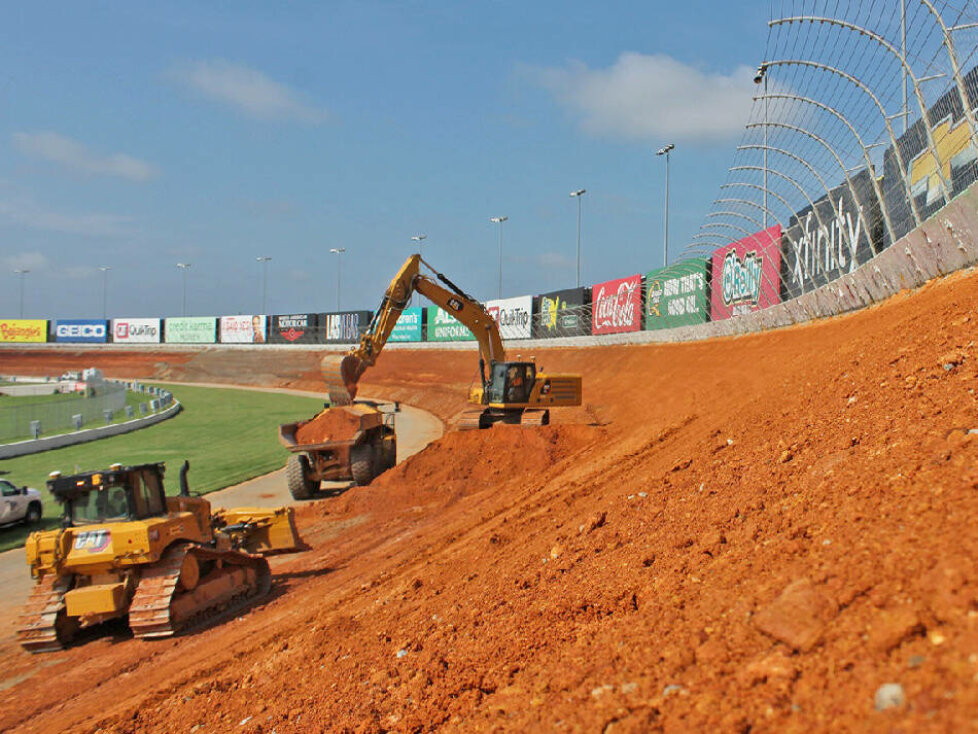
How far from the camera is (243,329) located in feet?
299

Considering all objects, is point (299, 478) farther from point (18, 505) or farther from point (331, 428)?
point (18, 505)

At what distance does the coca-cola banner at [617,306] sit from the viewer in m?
43.2

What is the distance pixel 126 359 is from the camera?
92.1 meters

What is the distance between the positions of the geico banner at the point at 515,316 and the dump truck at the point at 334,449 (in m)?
37.2

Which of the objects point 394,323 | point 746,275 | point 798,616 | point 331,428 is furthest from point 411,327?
point 798,616

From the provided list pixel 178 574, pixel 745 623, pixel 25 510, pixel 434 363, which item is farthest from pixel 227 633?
pixel 434 363

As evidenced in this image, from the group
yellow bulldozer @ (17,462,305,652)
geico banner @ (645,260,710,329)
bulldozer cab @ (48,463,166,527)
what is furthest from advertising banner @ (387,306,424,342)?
bulldozer cab @ (48,463,166,527)

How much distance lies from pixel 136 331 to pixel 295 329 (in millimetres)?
33108

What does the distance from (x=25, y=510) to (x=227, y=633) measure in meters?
11.4

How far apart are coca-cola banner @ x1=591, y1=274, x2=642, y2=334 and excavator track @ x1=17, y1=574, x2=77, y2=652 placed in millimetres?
36285

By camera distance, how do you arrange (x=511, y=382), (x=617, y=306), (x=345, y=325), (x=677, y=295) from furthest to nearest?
(x=345, y=325) → (x=617, y=306) → (x=677, y=295) → (x=511, y=382)

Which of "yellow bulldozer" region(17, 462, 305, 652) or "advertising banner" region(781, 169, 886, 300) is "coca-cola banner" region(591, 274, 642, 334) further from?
"yellow bulldozer" region(17, 462, 305, 652)

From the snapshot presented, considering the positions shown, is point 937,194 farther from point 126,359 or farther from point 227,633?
point 126,359

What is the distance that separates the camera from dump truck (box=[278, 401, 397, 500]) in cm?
1983
